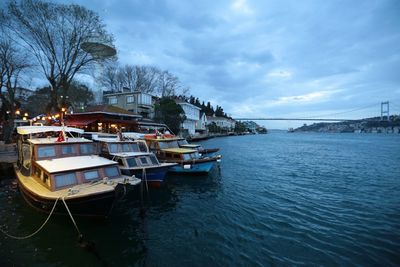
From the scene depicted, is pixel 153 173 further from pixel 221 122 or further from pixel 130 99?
pixel 221 122

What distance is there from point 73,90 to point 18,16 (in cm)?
2821

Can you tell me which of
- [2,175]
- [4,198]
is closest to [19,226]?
[4,198]

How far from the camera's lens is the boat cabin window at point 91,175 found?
33.1ft

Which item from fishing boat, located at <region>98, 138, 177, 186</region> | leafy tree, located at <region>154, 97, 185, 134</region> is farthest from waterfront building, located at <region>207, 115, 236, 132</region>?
fishing boat, located at <region>98, 138, 177, 186</region>

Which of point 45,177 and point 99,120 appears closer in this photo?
point 45,177

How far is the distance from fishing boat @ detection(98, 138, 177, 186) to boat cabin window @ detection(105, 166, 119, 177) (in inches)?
88.1

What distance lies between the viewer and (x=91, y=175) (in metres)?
10.3

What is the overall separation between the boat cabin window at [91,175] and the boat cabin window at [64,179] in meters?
0.47

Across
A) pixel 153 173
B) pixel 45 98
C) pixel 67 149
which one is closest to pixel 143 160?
pixel 153 173

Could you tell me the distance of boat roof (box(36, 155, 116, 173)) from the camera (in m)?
9.87

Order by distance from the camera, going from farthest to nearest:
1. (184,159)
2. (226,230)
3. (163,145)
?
(163,145), (184,159), (226,230)

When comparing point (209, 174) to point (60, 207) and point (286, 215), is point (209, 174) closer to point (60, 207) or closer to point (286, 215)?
point (286, 215)

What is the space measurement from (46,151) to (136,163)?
4.87 meters

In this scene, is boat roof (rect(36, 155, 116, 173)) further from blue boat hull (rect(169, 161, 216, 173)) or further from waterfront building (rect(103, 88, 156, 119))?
waterfront building (rect(103, 88, 156, 119))
